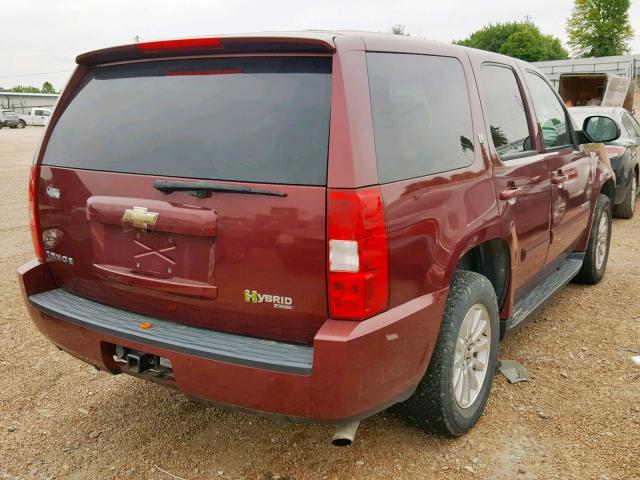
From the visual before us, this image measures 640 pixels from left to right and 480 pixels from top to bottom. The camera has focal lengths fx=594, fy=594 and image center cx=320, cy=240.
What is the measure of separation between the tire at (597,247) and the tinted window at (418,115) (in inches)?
103

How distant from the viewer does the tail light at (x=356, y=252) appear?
2.12 meters

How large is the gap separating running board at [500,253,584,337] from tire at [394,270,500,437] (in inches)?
16.0

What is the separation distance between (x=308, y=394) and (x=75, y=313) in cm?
123

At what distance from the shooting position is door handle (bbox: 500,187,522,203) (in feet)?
10.2

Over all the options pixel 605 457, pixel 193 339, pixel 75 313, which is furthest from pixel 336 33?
pixel 605 457

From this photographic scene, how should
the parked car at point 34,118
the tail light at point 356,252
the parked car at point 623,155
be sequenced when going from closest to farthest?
the tail light at point 356,252 < the parked car at point 623,155 < the parked car at point 34,118

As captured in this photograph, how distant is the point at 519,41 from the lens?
266ft

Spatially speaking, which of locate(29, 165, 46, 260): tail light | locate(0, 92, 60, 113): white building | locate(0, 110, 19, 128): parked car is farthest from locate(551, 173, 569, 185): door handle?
locate(0, 92, 60, 113): white building

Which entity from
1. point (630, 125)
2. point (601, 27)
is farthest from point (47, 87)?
point (630, 125)

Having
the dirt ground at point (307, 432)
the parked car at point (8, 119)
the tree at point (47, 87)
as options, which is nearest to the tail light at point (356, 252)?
the dirt ground at point (307, 432)

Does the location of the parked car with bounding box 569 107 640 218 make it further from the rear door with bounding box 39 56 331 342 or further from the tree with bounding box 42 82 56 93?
the tree with bounding box 42 82 56 93

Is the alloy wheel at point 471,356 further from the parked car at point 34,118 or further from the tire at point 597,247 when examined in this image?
the parked car at point 34,118

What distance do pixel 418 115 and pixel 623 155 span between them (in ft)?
20.4

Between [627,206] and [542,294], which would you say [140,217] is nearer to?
[542,294]
